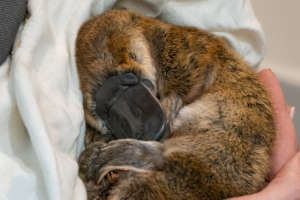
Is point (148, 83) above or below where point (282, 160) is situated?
above

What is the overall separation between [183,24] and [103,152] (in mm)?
444

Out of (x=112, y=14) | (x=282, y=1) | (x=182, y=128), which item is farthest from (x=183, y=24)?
(x=282, y=1)

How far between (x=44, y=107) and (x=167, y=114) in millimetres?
290

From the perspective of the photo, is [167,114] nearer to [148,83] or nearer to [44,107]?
[148,83]

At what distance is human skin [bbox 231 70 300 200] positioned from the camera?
2.32 feet

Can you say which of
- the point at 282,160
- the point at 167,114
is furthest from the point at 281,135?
the point at 167,114

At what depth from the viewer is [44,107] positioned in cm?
65

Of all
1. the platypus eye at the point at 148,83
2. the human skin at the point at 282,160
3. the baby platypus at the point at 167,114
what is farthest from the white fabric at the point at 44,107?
the human skin at the point at 282,160

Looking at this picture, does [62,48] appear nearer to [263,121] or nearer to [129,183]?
[129,183]

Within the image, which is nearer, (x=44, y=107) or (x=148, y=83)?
(x=44, y=107)

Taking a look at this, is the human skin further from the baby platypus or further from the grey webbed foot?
the grey webbed foot

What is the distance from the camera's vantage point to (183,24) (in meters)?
0.95

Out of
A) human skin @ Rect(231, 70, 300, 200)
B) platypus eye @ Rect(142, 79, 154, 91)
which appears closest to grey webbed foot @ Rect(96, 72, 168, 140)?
platypus eye @ Rect(142, 79, 154, 91)

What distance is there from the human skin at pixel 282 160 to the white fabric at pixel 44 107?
362 millimetres
